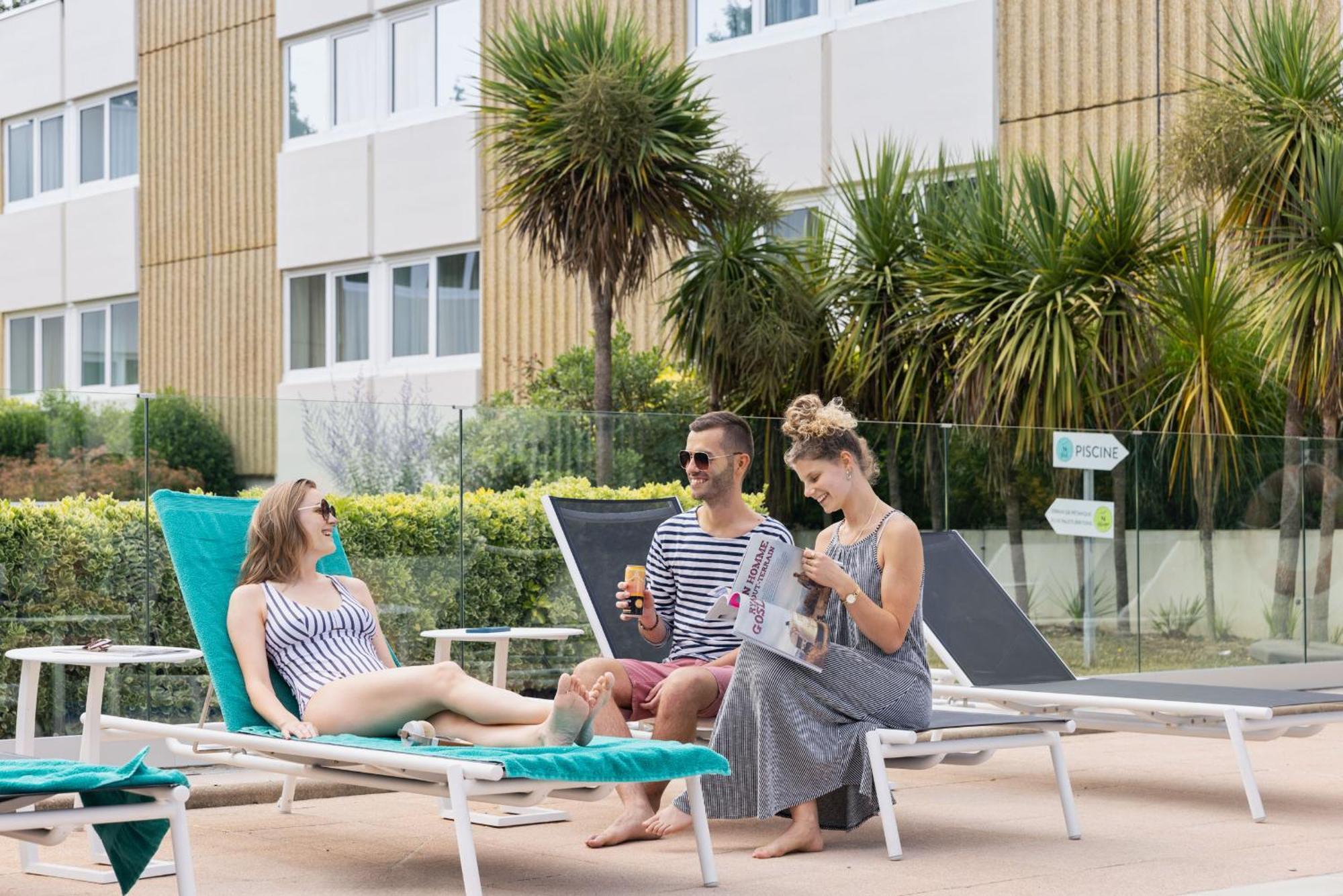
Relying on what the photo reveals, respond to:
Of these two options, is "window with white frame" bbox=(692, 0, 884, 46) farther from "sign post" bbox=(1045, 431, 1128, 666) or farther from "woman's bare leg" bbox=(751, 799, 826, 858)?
"woman's bare leg" bbox=(751, 799, 826, 858)

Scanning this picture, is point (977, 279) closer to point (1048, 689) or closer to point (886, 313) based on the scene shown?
point (886, 313)

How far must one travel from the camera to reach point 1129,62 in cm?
1223

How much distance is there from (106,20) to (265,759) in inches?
653

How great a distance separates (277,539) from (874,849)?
1.96 m

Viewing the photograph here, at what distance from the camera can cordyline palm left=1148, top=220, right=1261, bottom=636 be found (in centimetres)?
980

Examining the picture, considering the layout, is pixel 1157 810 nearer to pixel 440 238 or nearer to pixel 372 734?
pixel 372 734

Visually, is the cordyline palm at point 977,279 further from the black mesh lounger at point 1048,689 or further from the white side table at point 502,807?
the white side table at point 502,807

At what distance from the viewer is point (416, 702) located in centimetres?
482

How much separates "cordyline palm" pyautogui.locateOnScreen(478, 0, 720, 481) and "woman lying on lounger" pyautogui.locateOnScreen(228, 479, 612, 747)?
17.3 ft

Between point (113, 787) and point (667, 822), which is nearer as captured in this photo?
point (113, 787)

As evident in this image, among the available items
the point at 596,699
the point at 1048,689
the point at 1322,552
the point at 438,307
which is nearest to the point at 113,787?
the point at 596,699

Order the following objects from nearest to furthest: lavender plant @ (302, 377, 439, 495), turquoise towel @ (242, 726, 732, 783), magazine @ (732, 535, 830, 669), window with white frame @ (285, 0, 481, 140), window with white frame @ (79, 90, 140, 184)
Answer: turquoise towel @ (242, 726, 732, 783)
magazine @ (732, 535, 830, 669)
lavender plant @ (302, 377, 439, 495)
window with white frame @ (285, 0, 481, 140)
window with white frame @ (79, 90, 140, 184)

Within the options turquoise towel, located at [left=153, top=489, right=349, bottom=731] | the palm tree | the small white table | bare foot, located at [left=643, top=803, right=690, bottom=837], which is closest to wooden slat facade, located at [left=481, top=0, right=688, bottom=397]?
the palm tree

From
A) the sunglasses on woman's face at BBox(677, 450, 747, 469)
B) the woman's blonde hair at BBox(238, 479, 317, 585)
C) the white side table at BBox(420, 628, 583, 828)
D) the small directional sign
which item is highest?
the sunglasses on woman's face at BBox(677, 450, 747, 469)
